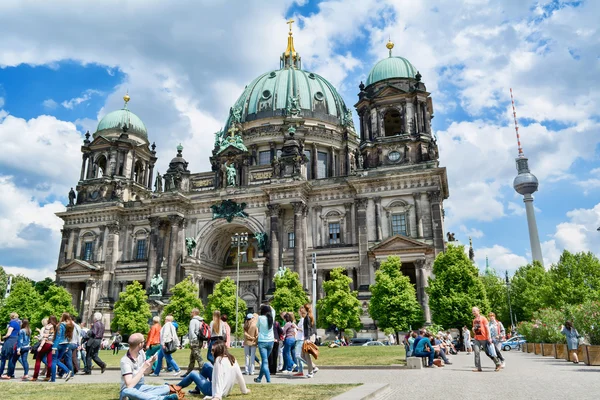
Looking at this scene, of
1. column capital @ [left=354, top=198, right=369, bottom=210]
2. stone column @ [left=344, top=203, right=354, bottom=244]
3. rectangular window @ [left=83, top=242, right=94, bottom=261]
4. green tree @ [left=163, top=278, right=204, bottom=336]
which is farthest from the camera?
rectangular window @ [left=83, top=242, right=94, bottom=261]

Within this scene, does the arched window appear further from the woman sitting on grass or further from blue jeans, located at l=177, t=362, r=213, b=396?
blue jeans, located at l=177, t=362, r=213, b=396

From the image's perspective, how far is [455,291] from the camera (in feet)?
122

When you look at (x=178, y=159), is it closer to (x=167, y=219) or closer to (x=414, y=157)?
(x=167, y=219)

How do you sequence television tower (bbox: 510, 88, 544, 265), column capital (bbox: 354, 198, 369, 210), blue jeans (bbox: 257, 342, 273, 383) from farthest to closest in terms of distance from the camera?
1. television tower (bbox: 510, 88, 544, 265)
2. column capital (bbox: 354, 198, 369, 210)
3. blue jeans (bbox: 257, 342, 273, 383)

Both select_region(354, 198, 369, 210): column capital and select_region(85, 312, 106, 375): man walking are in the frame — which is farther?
select_region(354, 198, 369, 210): column capital

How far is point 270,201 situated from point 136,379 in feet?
138

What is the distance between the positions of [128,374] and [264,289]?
4049 centimetres

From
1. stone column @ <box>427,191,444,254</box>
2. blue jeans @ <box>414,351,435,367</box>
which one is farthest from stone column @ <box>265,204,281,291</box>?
blue jeans @ <box>414,351,435,367</box>

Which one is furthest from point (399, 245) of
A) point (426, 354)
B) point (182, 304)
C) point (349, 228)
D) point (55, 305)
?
point (55, 305)

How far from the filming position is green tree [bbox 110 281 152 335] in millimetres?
46969

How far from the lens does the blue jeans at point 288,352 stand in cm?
1566

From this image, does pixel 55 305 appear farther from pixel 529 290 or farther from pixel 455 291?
pixel 529 290

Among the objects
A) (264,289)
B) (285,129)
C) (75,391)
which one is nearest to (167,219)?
(264,289)

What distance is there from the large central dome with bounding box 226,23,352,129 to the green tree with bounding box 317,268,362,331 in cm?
2934
